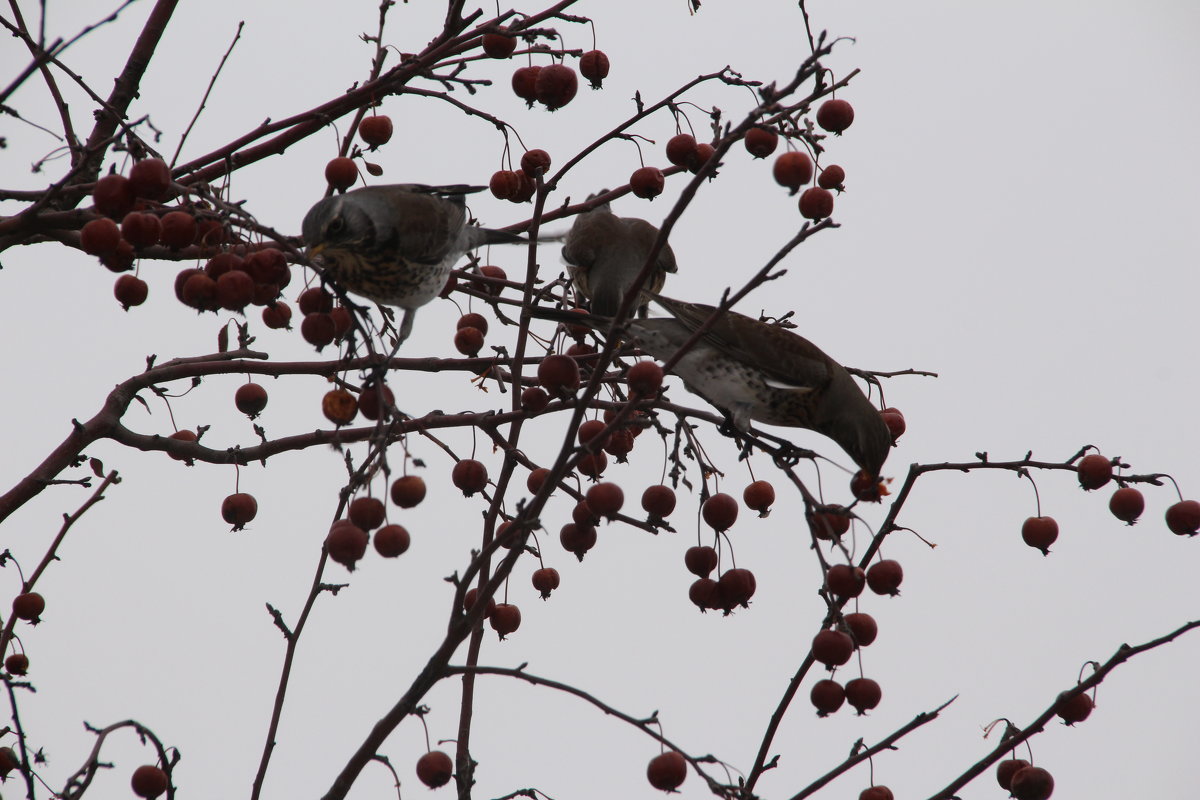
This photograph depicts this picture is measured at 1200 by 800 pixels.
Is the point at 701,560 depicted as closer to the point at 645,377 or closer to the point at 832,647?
the point at 832,647

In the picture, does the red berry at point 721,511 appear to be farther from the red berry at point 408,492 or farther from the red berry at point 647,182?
the red berry at point 647,182

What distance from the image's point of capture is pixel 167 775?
87.8 inches

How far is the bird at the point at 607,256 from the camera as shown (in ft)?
14.9

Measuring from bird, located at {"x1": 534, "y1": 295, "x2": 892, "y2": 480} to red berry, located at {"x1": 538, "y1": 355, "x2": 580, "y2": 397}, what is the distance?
3.67 ft

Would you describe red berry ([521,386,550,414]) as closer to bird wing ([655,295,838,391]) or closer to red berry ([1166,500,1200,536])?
bird wing ([655,295,838,391])

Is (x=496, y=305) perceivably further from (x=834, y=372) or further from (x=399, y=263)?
(x=834, y=372)

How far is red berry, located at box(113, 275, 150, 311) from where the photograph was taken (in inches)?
115

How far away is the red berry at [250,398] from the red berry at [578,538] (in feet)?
3.90

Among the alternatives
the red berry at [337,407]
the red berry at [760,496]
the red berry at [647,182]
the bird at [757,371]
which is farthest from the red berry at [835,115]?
the red berry at [337,407]

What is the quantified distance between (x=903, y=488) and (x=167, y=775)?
188cm

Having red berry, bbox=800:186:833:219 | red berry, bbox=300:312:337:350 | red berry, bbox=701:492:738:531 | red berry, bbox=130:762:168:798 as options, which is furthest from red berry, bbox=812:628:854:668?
red berry, bbox=130:762:168:798

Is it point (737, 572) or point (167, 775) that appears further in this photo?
point (737, 572)

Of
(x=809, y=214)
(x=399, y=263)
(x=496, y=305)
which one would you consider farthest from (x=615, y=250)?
(x=809, y=214)

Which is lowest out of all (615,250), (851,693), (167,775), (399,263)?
(167,775)
